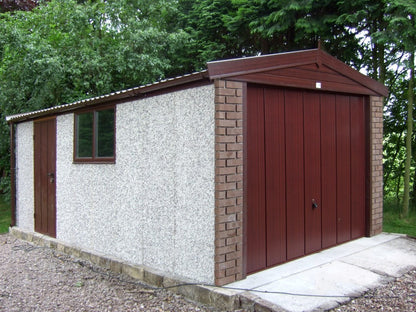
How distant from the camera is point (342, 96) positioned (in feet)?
19.3

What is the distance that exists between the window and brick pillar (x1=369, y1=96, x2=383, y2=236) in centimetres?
396

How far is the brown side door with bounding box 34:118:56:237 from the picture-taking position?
24.2 feet

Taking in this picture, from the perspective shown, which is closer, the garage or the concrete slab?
the concrete slab

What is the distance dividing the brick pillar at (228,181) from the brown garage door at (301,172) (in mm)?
→ 262

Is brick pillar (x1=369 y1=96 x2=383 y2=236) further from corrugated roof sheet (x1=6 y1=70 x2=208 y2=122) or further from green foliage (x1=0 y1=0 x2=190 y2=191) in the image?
green foliage (x1=0 y1=0 x2=190 y2=191)

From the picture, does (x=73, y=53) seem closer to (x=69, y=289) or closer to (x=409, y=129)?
(x=69, y=289)

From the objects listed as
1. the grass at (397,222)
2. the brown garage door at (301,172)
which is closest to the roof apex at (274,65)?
the brown garage door at (301,172)

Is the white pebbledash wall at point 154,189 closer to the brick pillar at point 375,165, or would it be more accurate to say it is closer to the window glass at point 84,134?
the window glass at point 84,134

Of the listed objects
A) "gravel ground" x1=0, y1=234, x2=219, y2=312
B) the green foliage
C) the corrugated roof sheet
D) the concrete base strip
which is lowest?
"gravel ground" x1=0, y1=234, x2=219, y2=312

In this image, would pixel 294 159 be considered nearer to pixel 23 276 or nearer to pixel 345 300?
pixel 345 300

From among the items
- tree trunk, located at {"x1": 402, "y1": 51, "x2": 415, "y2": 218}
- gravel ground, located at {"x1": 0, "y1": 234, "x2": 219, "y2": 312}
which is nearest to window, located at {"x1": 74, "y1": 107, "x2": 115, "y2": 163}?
gravel ground, located at {"x1": 0, "y1": 234, "x2": 219, "y2": 312}

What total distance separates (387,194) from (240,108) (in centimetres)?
679

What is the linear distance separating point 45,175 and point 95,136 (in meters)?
2.03

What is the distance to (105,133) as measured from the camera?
607 centimetres
